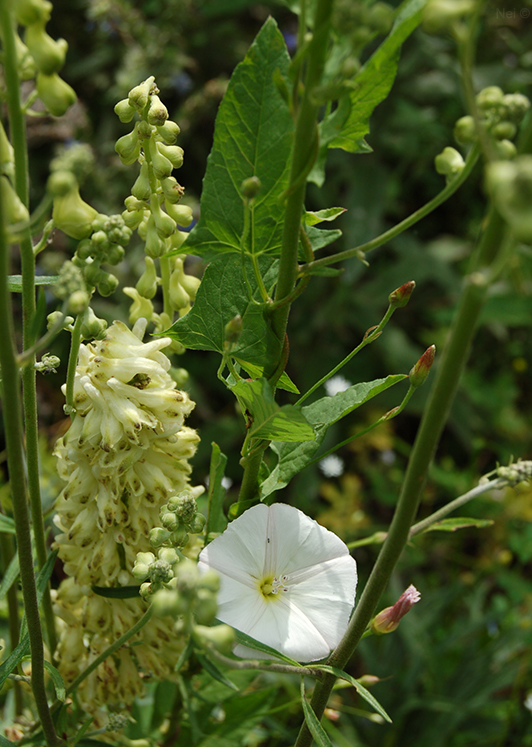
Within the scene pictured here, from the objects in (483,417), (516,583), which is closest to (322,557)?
(516,583)

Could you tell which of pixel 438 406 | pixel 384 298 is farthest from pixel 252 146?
pixel 384 298

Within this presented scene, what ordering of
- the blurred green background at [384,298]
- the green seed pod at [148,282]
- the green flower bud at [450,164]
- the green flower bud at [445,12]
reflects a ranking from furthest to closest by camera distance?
1. the blurred green background at [384,298]
2. the green seed pod at [148,282]
3. the green flower bud at [450,164]
4. the green flower bud at [445,12]

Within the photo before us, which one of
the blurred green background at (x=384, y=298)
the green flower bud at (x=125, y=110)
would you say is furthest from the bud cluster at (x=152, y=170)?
the blurred green background at (x=384, y=298)

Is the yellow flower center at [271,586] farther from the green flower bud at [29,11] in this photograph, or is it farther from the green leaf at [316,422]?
the green flower bud at [29,11]

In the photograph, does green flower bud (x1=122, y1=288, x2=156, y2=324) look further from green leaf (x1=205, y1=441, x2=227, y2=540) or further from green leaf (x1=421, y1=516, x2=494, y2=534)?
green leaf (x1=421, y1=516, x2=494, y2=534)

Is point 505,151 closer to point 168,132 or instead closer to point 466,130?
point 466,130
